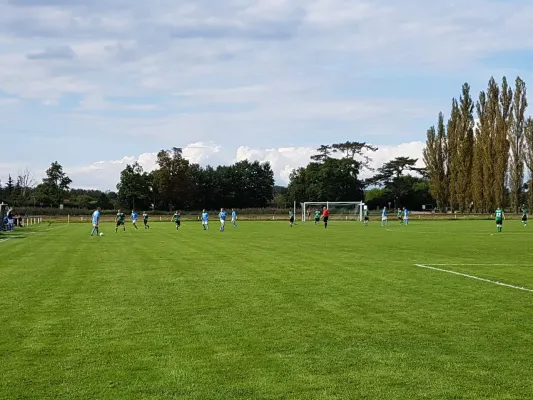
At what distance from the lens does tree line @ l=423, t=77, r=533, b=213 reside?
84.1m

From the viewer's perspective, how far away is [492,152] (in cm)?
8462

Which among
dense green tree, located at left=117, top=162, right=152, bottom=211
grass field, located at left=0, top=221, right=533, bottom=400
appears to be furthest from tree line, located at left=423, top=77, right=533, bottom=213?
grass field, located at left=0, top=221, right=533, bottom=400

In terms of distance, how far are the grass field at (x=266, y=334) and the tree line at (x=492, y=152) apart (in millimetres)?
71415

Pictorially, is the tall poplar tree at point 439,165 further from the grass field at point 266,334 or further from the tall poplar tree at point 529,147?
the grass field at point 266,334

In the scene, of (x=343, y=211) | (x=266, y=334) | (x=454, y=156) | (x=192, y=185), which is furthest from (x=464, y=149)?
(x=266, y=334)

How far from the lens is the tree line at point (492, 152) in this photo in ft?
276

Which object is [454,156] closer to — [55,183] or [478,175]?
[478,175]

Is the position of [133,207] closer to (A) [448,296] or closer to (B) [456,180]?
(B) [456,180]

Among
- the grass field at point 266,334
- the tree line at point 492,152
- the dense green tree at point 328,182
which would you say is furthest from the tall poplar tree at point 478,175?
the grass field at point 266,334

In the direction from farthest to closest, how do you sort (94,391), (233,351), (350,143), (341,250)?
(350,143) → (341,250) → (233,351) → (94,391)

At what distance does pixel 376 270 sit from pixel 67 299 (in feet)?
27.6

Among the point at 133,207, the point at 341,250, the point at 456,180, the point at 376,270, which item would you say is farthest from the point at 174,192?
the point at 376,270

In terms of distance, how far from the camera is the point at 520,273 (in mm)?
16562

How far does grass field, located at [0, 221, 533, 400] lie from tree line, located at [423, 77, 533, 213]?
234 feet
